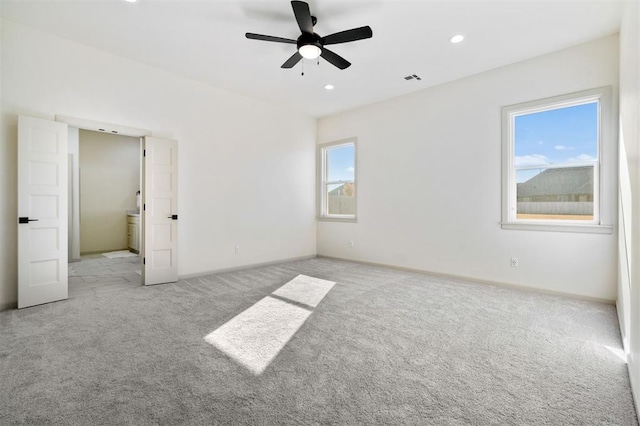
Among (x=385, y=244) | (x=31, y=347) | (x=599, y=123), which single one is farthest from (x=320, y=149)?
(x=31, y=347)

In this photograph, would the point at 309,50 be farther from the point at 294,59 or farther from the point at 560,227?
the point at 560,227

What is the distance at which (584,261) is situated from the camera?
3463 millimetres

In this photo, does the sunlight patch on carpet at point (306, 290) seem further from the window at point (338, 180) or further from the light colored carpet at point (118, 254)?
the light colored carpet at point (118, 254)

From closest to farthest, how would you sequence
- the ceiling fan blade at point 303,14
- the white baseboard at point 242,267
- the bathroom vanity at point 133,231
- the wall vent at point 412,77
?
the ceiling fan blade at point 303,14
the wall vent at point 412,77
the white baseboard at point 242,267
the bathroom vanity at point 133,231

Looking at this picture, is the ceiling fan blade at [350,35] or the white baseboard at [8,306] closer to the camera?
the ceiling fan blade at [350,35]

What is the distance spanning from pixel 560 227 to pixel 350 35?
339 cm

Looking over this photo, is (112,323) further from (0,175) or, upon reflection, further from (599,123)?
(599,123)

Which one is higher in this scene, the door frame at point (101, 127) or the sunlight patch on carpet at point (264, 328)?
the door frame at point (101, 127)

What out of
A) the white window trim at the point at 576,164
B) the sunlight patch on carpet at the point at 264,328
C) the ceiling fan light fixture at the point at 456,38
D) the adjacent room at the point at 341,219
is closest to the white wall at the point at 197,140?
the adjacent room at the point at 341,219

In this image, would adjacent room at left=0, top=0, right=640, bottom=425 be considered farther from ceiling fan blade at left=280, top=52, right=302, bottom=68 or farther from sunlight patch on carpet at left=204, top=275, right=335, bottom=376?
ceiling fan blade at left=280, top=52, right=302, bottom=68

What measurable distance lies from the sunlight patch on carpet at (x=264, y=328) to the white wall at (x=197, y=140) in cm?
182

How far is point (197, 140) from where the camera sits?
4.62 metres

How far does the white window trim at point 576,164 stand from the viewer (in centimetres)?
329

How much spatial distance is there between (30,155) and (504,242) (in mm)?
5876
